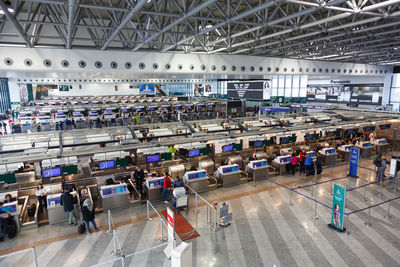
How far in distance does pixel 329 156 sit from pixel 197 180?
8.41 meters

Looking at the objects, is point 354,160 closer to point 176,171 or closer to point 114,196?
point 176,171

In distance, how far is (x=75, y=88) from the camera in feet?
153

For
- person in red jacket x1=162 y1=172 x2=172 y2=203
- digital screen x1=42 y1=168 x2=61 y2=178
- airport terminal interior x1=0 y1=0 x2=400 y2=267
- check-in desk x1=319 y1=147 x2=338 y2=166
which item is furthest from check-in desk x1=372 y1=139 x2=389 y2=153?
digital screen x1=42 y1=168 x2=61 y2=178

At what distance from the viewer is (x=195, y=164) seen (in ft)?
40.7

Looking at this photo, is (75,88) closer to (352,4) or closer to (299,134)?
(299,134)

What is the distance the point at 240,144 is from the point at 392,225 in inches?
262

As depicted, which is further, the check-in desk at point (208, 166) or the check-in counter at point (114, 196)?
the check-in desk at point (208, 166)

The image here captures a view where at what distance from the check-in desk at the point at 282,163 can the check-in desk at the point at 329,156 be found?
2.81m

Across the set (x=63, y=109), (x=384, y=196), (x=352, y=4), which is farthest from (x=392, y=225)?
(x=63, y=109)

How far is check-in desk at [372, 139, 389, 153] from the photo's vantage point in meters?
16.9

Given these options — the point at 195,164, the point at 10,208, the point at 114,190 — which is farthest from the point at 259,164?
the point at 10,208

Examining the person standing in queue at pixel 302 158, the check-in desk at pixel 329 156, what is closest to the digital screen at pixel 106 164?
the person standing in queue at pixel 302 158

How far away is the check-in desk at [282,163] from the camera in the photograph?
43.1 feet

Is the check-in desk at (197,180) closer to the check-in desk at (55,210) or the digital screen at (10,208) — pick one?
the check-in desk at (55,210)
